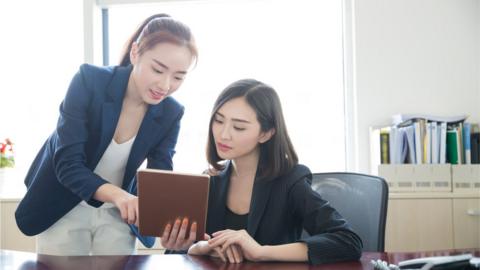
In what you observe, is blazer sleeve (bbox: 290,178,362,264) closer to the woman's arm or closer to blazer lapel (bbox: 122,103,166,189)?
the woman's arm

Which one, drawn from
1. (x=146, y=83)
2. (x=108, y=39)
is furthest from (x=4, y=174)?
(x=146, y=83)

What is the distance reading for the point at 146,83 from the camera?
57.9 inches

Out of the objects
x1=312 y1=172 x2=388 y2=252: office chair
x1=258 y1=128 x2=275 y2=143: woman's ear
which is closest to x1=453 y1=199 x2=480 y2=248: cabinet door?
x1=312 y1=172 x2=388 y2=252: office chair

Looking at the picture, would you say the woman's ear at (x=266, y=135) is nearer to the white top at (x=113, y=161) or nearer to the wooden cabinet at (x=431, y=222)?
the white top at (x=113, y=161)

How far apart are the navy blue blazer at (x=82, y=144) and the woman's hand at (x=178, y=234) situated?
0.91 ft

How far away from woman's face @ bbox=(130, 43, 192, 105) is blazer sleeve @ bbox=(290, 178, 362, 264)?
0.50m

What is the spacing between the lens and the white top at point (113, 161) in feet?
5.07

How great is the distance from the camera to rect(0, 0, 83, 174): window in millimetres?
3195

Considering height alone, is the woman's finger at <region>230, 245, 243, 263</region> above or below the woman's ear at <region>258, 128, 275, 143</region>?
below

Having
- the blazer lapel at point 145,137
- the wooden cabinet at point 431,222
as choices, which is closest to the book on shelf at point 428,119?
the wooden cabinet at point 431,222

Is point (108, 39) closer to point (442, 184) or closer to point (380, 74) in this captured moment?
point (380, 74)

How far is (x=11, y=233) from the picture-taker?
269 cm

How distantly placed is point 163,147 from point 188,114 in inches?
59.7

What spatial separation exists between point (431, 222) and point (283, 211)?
1.39 m
